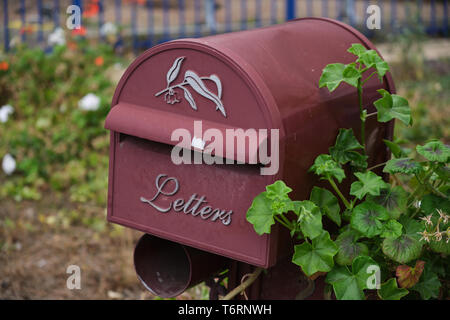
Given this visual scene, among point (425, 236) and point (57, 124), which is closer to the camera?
point (425, 236)

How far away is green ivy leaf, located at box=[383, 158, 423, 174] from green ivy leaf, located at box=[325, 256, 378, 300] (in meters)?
0.27

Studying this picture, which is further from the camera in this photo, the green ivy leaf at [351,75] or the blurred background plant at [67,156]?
the blurred background plant at [67,156]

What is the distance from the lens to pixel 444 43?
6.88 m

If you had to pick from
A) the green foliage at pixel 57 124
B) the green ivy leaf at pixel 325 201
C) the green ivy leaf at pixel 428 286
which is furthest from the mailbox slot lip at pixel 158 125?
the green foliage at pixel 57 124

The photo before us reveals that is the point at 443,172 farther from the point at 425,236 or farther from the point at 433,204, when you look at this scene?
the point at 425,236

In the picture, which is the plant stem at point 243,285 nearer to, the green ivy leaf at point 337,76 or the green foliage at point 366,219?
the green foliage at point 366,219

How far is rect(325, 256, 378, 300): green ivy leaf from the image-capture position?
183cm

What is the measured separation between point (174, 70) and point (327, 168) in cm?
54

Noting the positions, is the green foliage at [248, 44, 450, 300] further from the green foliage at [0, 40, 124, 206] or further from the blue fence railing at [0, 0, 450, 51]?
the blue fence railing at [0, 0, 450, 51]

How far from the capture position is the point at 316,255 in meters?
1.84

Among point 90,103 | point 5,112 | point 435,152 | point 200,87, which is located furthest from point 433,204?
point 5,112

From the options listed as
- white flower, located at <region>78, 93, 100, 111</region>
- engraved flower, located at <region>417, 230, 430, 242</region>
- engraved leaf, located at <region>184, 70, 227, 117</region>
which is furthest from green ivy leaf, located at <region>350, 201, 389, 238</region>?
white flower, located at <region>78, 93, 100, 111</region>

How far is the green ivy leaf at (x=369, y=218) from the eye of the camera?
182 cm

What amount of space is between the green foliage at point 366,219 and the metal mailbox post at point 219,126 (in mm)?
73
